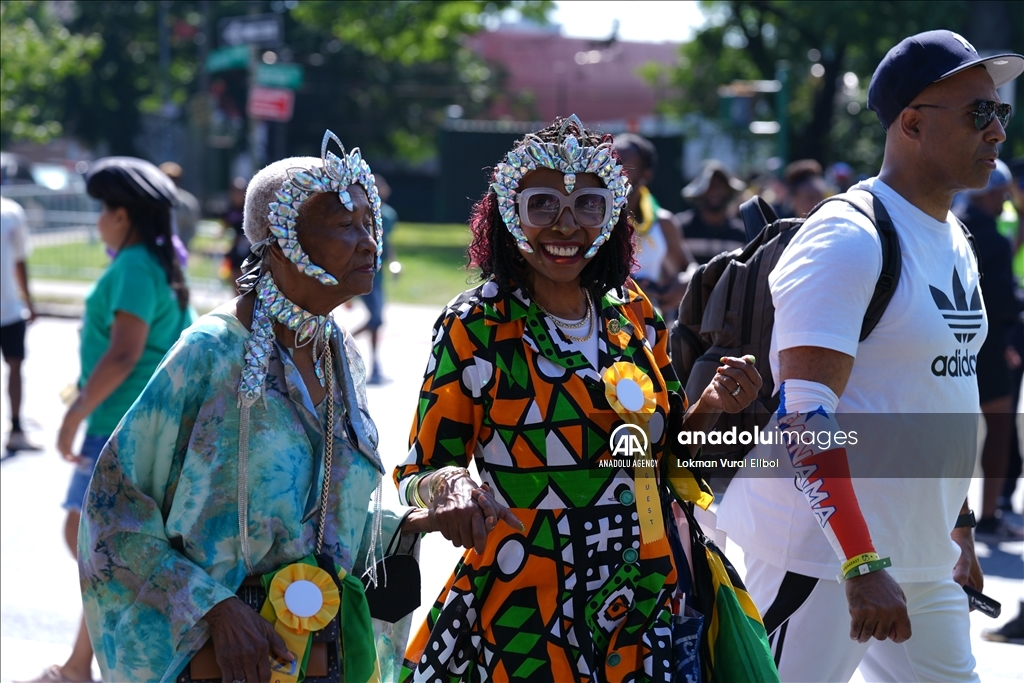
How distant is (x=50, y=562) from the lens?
22.4ft

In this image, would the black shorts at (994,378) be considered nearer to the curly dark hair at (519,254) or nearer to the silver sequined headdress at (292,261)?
the curly dark hair at (519,254)

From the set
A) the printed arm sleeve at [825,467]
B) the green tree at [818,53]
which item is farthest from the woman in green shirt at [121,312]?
the green tree at [818,53]

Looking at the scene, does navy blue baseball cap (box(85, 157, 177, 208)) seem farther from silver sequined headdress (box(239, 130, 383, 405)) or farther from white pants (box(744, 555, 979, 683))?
white pants (box(744, 555, 979, 683))

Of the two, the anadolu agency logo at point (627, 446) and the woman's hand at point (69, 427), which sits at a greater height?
the anadolu agency logo at point (627, 446)

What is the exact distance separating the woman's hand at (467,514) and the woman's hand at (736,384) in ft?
2.00

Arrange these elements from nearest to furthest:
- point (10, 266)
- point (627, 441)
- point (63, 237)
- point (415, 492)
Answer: point (415, 492)
point (627, 441)
point (10, 266)
point (63, 237)

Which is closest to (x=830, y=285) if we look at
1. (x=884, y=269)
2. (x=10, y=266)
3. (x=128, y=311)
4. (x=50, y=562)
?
(x=884, y=269)

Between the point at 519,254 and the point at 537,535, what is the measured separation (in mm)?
718

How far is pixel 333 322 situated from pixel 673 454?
0.96 meters

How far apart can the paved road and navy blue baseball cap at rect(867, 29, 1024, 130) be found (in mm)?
1840

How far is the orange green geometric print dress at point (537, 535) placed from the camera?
2.81 m

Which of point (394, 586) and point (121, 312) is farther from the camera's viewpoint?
point (121, 312)

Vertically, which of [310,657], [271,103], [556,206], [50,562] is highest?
[556,206]

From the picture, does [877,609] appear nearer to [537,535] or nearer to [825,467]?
[825,467]
